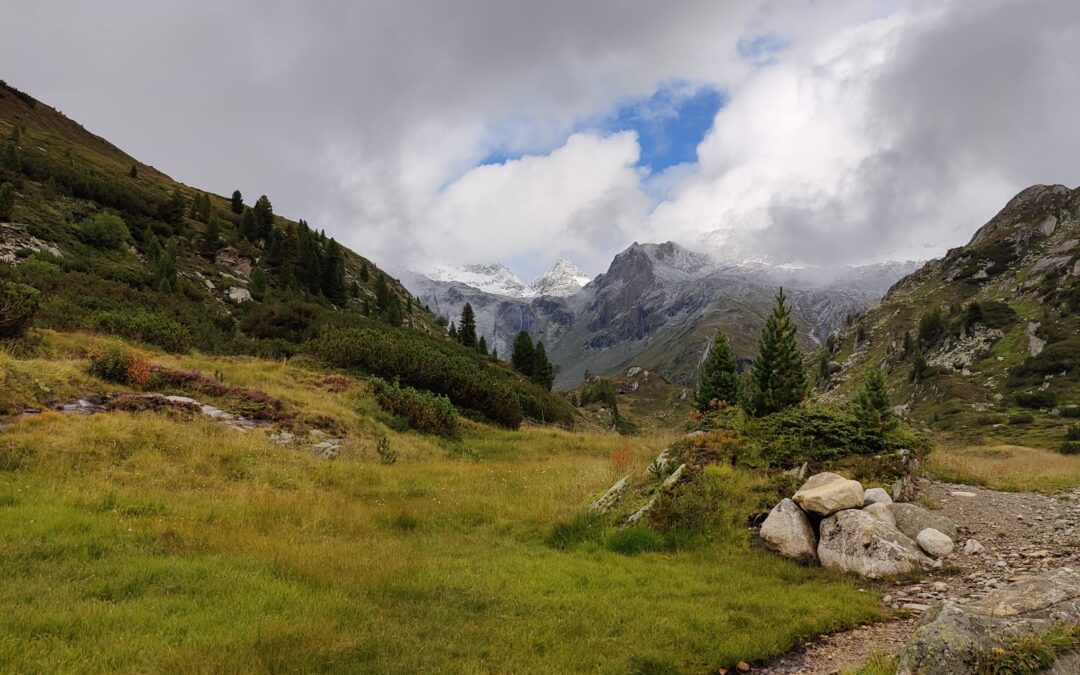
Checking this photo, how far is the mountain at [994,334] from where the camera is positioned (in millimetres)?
82875

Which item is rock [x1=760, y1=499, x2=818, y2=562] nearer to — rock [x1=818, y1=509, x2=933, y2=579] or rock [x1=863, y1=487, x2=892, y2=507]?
Result: rock [x1=818, y1=509, x2=933, y2=579]

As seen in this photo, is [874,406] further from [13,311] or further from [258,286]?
[258,286]

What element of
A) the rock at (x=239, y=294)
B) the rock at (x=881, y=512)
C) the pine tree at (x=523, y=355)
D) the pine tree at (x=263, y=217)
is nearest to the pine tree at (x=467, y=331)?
the pine tree at (x=523, y=355)

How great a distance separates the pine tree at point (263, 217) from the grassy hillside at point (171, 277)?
0.20 m

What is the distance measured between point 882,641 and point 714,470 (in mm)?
5732

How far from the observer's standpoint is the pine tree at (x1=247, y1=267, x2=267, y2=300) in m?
43.9

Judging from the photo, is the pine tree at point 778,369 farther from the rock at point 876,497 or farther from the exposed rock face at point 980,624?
the exposed rock face at point 980,624

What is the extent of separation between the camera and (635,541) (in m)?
10.8

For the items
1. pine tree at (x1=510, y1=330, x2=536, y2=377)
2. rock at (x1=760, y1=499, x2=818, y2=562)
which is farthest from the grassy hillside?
pine tree at (x1=510, y1=330, x2=536, y2=377)

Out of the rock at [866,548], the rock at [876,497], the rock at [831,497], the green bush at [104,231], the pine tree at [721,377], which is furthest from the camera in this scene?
the pine tree at [721,377]

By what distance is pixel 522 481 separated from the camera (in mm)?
16891

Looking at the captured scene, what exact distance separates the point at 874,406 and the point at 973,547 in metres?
11.3

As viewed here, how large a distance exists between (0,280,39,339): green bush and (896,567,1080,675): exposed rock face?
26323mm

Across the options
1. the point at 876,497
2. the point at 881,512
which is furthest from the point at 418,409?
the point at 881,512
